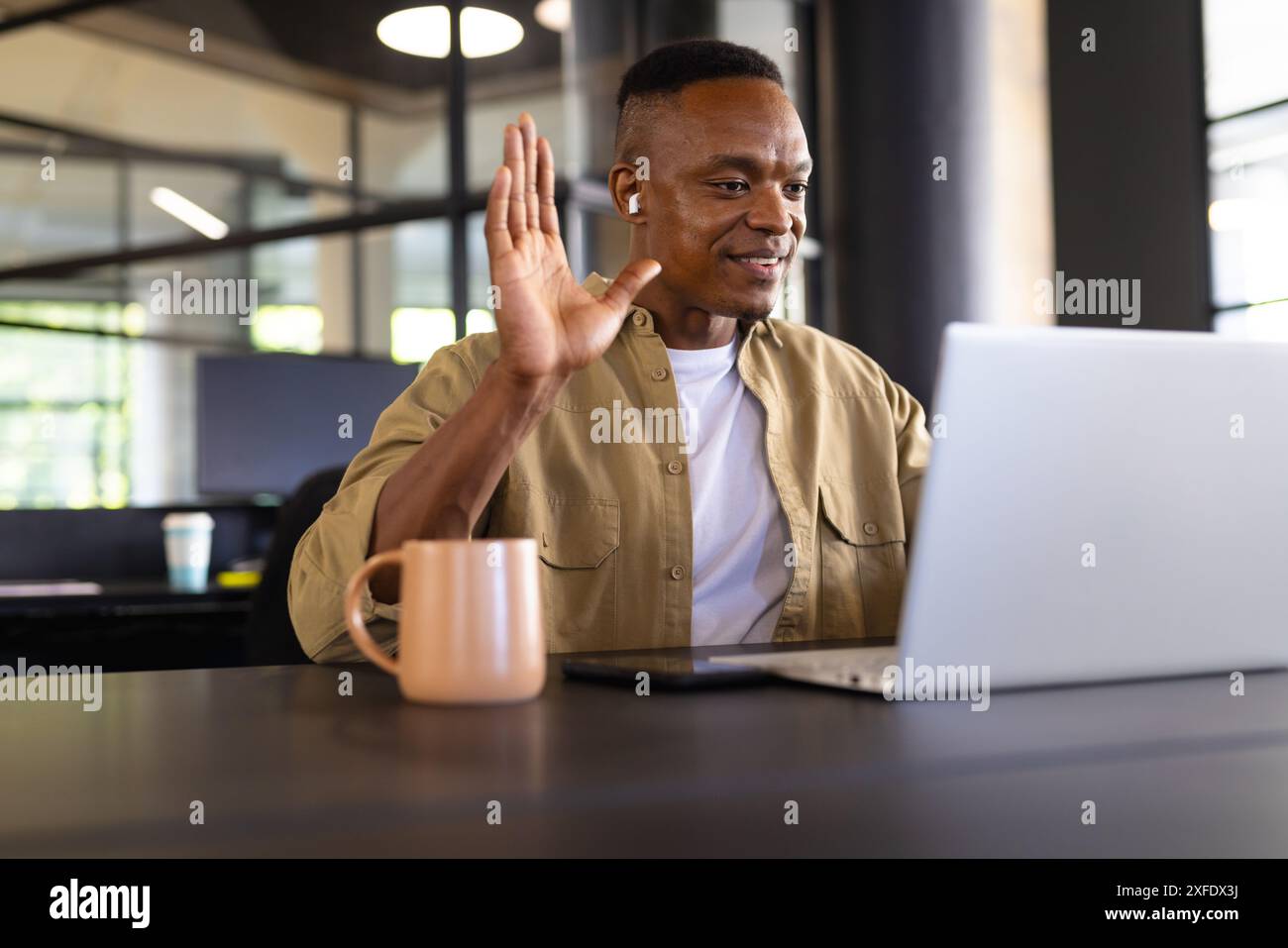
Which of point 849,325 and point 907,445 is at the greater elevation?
point 849,325

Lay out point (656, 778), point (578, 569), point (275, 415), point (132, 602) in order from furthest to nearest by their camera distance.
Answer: point (275, 415) < point (132, 602) < point (578, 569) < point (656, 778)

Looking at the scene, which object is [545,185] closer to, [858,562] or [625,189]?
[625,189]

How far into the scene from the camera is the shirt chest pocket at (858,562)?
5.33 feet

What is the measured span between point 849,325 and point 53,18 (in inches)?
139

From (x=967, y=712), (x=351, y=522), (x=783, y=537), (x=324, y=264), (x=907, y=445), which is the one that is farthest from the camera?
(x=324, y=264)

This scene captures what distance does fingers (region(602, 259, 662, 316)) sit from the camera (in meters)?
1.30

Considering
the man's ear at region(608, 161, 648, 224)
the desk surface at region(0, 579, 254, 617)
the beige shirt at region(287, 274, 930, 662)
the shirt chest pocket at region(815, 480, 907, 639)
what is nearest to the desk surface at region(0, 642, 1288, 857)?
the beige shirt at region(287, 274, 930, 662)

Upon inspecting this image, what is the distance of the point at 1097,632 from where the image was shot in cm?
87

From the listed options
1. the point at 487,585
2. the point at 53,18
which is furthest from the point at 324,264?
the point at 487,585

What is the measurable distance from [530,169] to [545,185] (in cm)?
2

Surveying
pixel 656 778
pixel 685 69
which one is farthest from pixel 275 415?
pixel 656 778

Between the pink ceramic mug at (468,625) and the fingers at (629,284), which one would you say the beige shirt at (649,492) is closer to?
the fingers at (629,284)

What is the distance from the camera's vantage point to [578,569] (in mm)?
1562
